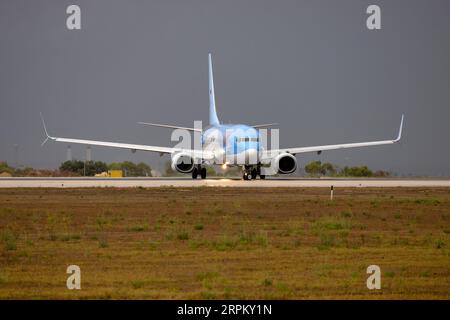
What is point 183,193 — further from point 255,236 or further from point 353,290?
point 353,290

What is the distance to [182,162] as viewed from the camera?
72.4m

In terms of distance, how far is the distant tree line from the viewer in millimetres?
105125

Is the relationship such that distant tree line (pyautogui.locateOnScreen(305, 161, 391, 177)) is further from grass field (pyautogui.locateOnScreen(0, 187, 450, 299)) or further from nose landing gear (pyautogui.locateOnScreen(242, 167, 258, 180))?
grass field (pyautogui.locateOnScreen(0, 187, 450, 299))

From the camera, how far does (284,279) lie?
A: 65.6ft

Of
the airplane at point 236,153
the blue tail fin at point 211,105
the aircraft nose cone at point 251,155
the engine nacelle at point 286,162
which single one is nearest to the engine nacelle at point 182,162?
A: the airplane at point 236,153

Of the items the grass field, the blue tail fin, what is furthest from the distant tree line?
the grass field

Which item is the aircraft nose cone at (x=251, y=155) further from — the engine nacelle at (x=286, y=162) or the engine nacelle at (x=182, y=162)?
the engine nacelle at (x=182, y=162)

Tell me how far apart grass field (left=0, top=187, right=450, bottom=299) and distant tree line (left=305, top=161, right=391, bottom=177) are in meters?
60.9

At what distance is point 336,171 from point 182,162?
4530cm

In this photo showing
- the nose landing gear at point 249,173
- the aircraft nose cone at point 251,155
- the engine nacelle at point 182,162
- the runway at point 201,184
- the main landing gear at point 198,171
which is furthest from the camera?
the main landing gear at point 198,171

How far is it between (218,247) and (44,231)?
22.1 ft

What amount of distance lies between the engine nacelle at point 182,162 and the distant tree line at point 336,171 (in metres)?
30.9

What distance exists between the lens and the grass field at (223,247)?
746 inches
